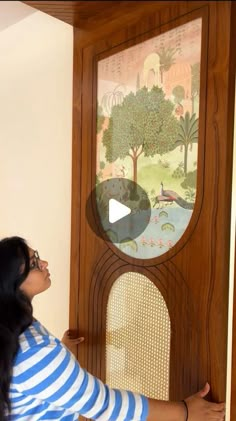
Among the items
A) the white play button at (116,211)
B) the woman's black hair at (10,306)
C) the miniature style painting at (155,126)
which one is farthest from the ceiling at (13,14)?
the woman's black hair at (10,306)

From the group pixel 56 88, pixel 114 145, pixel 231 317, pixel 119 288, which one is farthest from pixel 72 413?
pixel 56 88

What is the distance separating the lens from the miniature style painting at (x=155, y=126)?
110 centimetres

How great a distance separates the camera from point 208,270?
104 centimetres

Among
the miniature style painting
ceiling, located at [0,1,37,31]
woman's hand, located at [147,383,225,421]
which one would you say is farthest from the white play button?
ceiling, located at [0,1,37,31]

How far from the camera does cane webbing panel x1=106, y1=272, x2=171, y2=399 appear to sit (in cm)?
119

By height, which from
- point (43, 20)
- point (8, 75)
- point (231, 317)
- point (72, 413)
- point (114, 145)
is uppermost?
point (43, 20)

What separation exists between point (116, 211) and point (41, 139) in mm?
634

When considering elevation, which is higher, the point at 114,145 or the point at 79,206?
the point at 114,145

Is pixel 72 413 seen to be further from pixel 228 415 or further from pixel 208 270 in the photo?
pixel 208 270

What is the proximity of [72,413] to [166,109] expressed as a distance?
2.99ft

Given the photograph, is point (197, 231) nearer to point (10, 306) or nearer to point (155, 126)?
point (155, 126)

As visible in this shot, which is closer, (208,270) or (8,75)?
(208,270)

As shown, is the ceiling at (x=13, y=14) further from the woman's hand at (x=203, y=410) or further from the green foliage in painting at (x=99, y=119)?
the woman's hand at (x=203, y=410)

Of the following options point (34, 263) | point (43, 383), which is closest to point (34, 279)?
point (34, 263)
